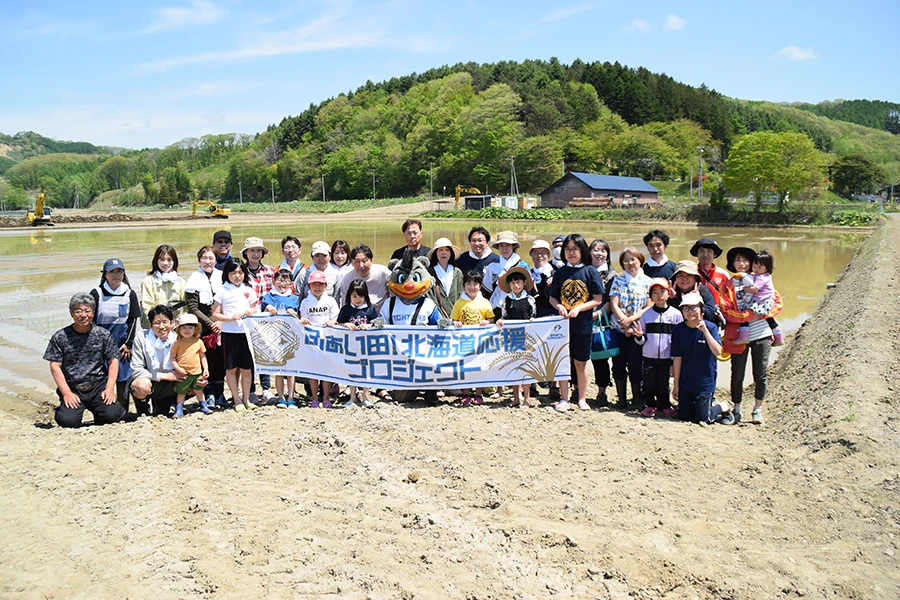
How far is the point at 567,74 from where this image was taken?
125000 mm

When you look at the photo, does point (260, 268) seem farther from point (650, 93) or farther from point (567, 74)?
point (567, 74)

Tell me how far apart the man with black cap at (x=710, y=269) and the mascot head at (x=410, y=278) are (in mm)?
3000

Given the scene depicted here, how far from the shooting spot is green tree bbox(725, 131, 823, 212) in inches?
1793

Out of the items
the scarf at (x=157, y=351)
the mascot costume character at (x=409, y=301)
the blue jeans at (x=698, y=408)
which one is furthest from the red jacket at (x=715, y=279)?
the scarf at (x=157, y=351)

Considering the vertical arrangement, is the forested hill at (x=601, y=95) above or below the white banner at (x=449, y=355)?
above

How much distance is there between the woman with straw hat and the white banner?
1.22 ft

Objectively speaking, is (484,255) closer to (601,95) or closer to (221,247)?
(221,247)

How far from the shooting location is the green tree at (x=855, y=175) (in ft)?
260

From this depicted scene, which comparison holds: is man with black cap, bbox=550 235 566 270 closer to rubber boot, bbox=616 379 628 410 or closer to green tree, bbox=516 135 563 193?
rubber boot, bbox=616 379 628 410

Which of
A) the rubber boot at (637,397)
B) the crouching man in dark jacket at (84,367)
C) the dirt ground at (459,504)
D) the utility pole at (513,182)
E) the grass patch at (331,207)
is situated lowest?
the dirt ground at (459,504)

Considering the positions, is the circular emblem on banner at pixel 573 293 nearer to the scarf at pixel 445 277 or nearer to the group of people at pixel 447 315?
the group of people at pixel 447 315

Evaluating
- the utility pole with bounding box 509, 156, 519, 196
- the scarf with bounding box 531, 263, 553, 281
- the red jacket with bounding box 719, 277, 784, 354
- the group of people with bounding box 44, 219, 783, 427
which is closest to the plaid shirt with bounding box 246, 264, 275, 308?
the group of people with bounding box 44, 219, 783, 427

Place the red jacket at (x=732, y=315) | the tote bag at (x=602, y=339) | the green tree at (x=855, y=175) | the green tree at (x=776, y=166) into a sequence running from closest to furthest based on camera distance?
1. the red jacket at (x=732, y=315)
2. the tote bag at (x=602, y=339)
3. the green tree at (x=776, y=166)
4. the green tree at (x=855, y=175)

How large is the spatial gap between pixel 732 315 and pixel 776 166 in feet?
154
